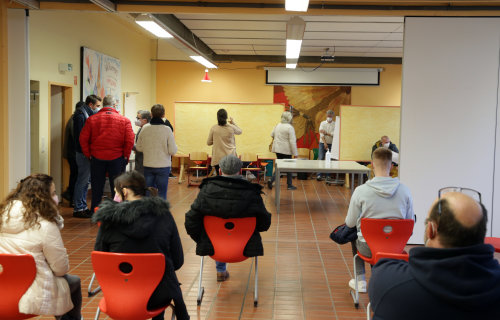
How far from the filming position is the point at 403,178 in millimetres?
6207

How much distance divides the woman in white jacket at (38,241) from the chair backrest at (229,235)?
4.21 feet

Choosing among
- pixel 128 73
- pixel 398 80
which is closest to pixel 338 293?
pixel 128 73

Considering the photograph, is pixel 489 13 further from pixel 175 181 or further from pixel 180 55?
pixel 180 55

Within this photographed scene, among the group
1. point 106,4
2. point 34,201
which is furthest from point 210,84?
point 34,201

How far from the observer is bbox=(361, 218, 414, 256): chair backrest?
3.75 m

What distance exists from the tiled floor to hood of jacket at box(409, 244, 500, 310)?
2510 mm

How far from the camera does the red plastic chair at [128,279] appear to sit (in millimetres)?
2748

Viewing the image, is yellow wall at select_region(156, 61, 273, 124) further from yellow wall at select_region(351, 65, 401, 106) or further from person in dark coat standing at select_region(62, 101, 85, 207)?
person in dark coat standing at select_region(62, 101, 85, 207)

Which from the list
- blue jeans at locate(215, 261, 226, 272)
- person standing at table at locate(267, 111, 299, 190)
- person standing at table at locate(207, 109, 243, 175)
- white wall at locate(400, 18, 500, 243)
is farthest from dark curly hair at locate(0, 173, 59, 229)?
person standing at table at locate(267, 111, 299, 190)

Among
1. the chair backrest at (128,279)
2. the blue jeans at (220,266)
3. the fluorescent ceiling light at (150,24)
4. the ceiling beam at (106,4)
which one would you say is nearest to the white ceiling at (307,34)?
the fluorescent ceiling light at (150,24)

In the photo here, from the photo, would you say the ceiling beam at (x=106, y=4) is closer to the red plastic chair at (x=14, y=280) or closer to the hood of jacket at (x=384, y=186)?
the hood of jacket at (x=384, y=186)

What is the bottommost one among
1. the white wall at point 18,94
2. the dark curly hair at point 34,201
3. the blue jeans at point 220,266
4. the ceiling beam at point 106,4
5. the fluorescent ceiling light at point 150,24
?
the blue jeans at point 220,266

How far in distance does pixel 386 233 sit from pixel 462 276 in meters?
2.22

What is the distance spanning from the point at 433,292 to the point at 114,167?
6.01m
